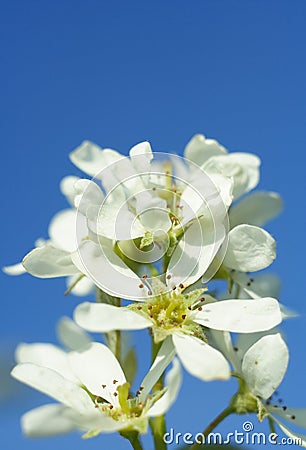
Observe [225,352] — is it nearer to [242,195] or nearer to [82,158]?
[242,195]

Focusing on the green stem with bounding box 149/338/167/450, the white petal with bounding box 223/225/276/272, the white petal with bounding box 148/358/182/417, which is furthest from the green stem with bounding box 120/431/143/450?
the white petal with bounding box 223/225/276/272

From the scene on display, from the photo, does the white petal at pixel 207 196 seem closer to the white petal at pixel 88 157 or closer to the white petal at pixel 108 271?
the white petal at pixel 108 271

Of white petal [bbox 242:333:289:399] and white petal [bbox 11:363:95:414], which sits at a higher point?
white petal [bbox 242:333:289:399]

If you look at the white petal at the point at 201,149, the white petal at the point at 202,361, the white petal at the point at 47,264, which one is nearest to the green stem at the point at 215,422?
the white petal at the point at 202,361

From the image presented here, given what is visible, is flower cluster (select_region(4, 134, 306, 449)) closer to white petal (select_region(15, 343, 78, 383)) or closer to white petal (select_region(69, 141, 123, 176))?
white petal (select_region(15, 343, 78, 383))

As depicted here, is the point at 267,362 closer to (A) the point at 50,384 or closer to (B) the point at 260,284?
(A) the point at 50,384

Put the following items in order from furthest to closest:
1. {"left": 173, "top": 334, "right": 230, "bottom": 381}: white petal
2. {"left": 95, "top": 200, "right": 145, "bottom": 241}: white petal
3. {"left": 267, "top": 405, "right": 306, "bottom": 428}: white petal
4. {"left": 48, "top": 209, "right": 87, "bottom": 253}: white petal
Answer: {"left": 48, "top": 209, "right": 87, "bottom": 253}: white petal < {"left": 267, "top": 405, "right": 306, "bottom": 428}: white petal < {"left": 95, "top": 200, "right": 145, "bottom": 241}: white petal < {"left": 173, "top": 334, "right": 230, "bottom": 381}: white petal
